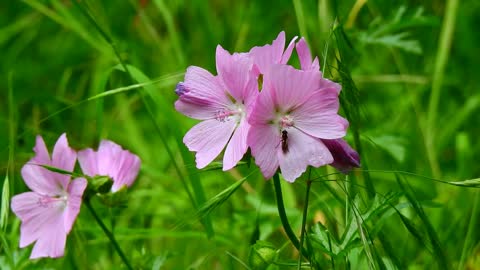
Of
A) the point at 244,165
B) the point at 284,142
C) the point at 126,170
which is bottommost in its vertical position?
the point at 244,165

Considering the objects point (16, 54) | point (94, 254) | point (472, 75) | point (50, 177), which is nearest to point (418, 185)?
point (472, 75)

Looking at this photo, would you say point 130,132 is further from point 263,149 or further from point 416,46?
point 263,149

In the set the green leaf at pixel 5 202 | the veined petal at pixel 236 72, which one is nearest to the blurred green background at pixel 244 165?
the green leaf at pixel 5 202

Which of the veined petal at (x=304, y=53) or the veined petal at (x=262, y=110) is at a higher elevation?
the veined petal at (x=304, y=53)

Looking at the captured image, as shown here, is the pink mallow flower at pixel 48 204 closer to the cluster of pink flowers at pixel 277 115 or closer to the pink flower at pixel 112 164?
the pink flower at pixel 112 164

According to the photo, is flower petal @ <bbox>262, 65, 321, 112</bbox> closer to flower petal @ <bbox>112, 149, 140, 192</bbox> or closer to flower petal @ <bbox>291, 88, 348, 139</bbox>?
flower petal @ <bbox>291, 88, 348, 139</bbox>

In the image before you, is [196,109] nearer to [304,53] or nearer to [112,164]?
[304,53]

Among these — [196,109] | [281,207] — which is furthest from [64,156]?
[281,207]
